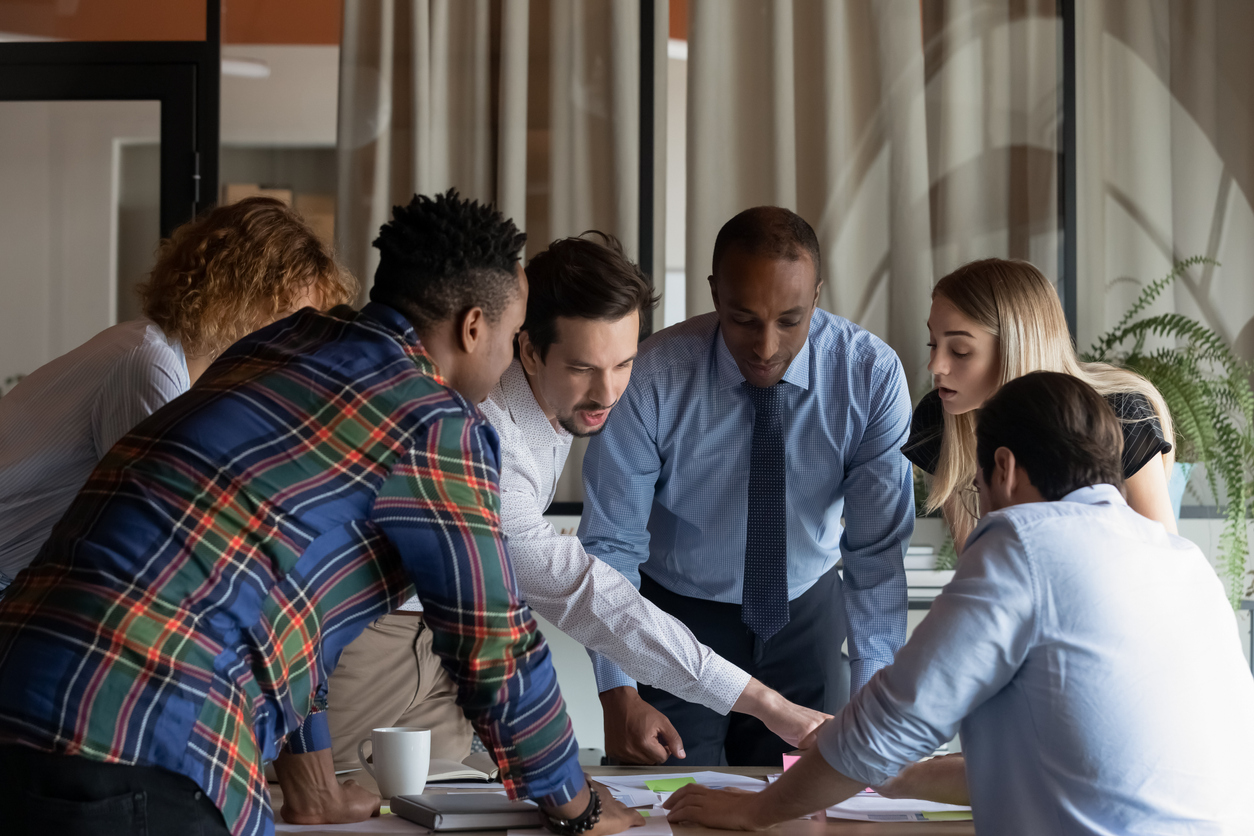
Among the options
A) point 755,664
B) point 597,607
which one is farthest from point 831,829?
point 755,664

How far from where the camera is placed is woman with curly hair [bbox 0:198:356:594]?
177cm

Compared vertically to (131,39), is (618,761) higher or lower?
lower

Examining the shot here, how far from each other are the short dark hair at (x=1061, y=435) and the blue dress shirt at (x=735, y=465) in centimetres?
88

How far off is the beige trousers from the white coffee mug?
576mm

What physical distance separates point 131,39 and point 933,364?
2947 mm

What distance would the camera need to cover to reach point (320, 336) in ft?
3.87

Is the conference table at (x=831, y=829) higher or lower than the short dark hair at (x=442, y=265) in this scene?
lower

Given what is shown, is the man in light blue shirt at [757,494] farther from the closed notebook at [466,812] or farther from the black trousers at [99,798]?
the black trousers at [99,798]

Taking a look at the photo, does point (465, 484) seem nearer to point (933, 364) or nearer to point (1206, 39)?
point (933, 364)

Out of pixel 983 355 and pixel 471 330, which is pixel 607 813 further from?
pixel 983 355

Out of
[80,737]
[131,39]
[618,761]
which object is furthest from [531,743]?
[131,39]

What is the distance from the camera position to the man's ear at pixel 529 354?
1898 mm

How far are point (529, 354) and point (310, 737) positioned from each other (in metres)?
0.74

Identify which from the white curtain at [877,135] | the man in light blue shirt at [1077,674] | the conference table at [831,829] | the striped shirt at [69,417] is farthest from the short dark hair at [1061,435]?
the white curtain at [877,135]
